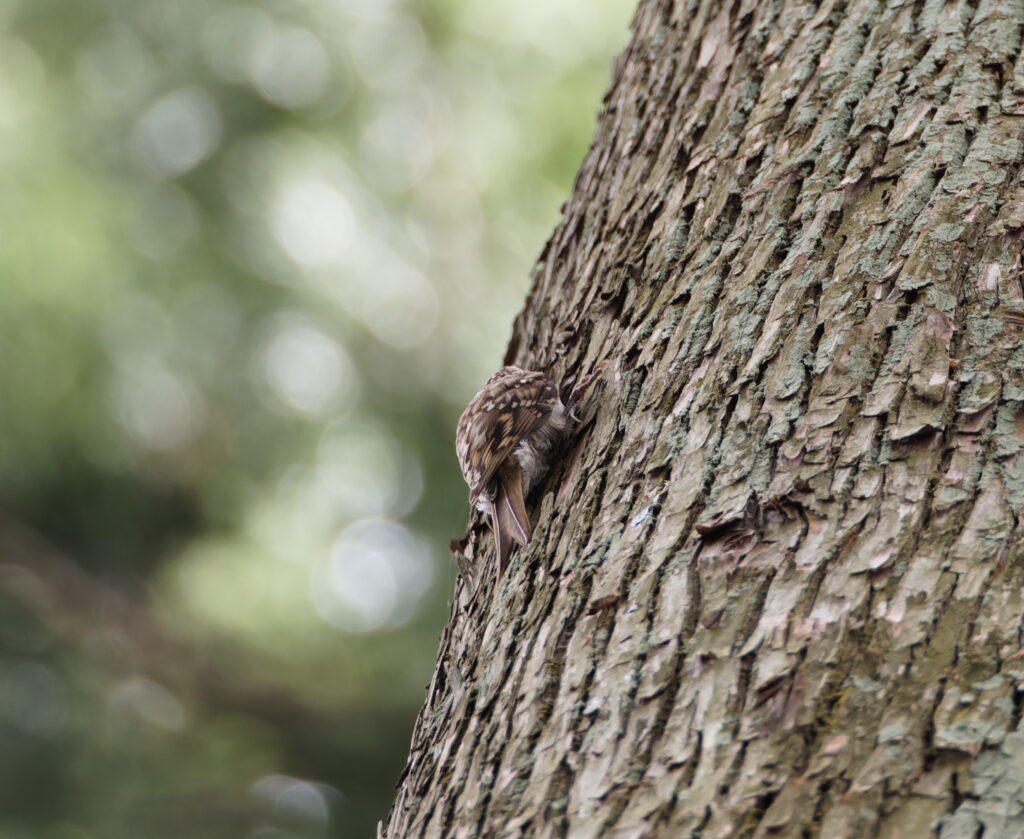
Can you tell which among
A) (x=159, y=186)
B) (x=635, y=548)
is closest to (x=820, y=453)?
(x=635, y=548)

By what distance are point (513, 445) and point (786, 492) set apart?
3.07 feet

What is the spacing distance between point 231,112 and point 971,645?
4321 millimetres

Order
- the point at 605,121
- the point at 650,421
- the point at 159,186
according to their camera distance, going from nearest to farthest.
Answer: the point at 650,421
the point at 605,121
the point at 159,186

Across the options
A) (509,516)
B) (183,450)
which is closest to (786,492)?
(509,516)

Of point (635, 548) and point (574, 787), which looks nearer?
point (574, 787)

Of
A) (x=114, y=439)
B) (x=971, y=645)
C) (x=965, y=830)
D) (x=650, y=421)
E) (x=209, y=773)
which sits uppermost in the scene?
(x=114, y=439)

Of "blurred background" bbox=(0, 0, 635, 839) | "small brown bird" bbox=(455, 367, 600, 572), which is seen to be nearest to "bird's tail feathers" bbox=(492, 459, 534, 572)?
"small brown bird" bbox=(455, 367, 600, 572)

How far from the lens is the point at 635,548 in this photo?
1417mm

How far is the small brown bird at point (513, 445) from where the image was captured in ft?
6.29

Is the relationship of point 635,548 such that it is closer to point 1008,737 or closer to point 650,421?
point 650,421

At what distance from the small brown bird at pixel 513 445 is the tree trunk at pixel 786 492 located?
62 millimetres

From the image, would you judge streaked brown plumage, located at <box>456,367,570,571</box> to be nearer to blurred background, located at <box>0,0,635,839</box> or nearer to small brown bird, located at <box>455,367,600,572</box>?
small brown bird, located at <box>455,367,600,572</box>

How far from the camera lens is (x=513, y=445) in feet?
7.27

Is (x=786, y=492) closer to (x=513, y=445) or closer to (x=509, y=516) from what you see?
(x=509, y=516)
